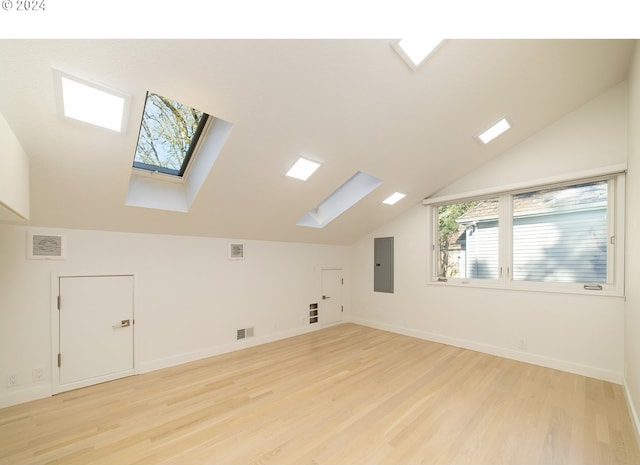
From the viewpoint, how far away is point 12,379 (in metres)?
2.62

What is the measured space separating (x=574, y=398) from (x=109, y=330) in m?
5.19

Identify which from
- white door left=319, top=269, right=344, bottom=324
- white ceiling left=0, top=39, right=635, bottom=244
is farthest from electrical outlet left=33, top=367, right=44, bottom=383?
white door left=319, top=269, right=344, bottom=324

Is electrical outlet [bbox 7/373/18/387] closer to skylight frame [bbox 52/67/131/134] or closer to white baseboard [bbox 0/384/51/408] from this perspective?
white baseboard [bbox 0/384/51/408]

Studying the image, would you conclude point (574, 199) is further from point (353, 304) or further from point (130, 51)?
point (130, 51)

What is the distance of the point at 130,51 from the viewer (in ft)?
5.39

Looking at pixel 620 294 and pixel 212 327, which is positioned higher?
pixel 620 294

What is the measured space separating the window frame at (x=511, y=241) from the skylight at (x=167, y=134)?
12.7ft

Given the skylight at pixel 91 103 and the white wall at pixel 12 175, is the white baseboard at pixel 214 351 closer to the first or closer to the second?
the white wall at pixel 12 175

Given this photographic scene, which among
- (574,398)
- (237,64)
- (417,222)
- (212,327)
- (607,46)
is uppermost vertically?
(607,46)

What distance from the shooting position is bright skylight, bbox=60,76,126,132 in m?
1.82

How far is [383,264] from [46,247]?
16.6 feet

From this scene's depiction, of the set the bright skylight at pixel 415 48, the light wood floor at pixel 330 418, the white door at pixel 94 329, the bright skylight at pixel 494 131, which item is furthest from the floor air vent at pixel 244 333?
the bright skylight at pixel 494 131
